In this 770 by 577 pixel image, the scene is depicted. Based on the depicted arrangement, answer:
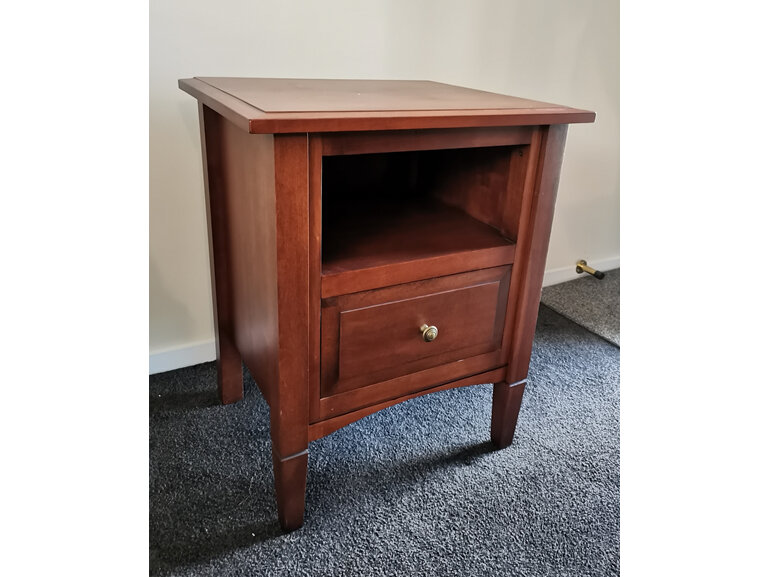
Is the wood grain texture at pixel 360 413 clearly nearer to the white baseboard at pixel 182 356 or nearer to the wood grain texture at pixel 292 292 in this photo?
the wood grain texture at pixel 292 292

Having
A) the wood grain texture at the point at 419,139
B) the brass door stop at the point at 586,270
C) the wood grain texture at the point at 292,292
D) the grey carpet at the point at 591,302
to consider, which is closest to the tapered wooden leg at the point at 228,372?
the wood grain texture at the point at 292,292

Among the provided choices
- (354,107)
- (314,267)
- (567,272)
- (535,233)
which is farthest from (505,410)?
(567,272)

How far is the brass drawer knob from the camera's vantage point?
0.89m

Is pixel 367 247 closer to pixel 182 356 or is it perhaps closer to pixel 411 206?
pixel 411 206

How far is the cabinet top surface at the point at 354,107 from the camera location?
69 centimetres

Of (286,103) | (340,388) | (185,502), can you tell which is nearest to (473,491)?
(340,388)

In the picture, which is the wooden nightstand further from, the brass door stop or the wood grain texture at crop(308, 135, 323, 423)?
the brass door stop

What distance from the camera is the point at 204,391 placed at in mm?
1260

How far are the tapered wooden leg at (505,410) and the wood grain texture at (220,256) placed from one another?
0.52m

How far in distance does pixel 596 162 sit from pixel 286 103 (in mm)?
1350

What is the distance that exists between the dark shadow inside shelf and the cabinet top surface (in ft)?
0.32

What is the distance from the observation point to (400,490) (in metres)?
1.01

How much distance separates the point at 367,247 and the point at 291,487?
0.38 meters

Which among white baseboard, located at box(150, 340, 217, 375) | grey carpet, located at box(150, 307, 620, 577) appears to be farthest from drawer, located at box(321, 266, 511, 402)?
white baseboard, located at box(150, 340, 217, 375)
